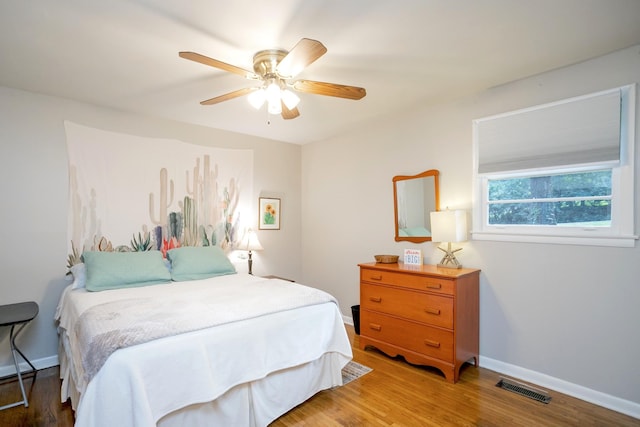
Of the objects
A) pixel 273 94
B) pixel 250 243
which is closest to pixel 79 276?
pixel 250 243

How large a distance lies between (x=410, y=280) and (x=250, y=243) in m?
1.96

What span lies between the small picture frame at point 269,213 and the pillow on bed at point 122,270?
1.50 meters

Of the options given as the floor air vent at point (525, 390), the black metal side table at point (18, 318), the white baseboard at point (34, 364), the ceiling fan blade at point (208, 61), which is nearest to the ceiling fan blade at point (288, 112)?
the ceiling fan blade at point (208, 61)

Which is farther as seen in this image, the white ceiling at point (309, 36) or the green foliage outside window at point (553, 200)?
the green foliage outside window at point (553, 200)

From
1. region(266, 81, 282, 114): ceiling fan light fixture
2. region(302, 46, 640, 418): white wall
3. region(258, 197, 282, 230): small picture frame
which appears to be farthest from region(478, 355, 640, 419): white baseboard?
region(258, 197, 282, 230): small picture frame

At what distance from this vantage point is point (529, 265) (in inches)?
101

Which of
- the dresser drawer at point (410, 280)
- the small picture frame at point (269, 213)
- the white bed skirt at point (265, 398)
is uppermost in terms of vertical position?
the small picture frame at point (269, 213)

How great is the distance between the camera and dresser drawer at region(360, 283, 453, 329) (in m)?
2.57

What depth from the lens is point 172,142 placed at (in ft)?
11.8

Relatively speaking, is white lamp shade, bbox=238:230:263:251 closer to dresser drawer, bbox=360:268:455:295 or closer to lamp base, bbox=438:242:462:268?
dresser drawer, bbox=360:268:455:295

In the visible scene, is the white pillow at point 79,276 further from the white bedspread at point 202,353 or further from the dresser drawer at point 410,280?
the dresser drawer at point 410,280

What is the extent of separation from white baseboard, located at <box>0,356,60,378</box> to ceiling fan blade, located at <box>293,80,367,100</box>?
315cm

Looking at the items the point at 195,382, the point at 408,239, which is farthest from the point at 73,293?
the point at 408,239

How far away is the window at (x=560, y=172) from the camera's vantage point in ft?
7.24
